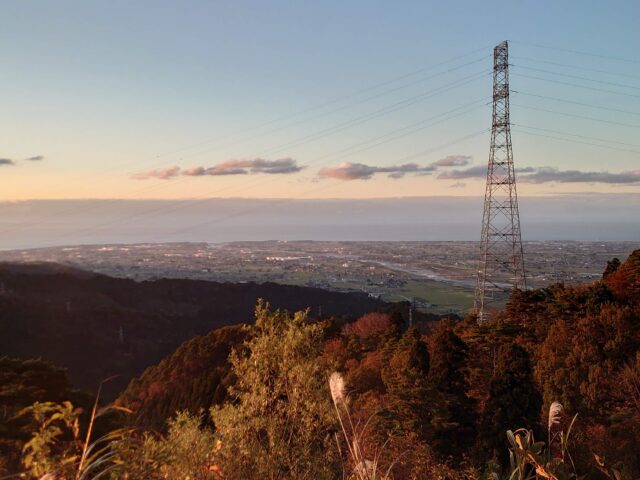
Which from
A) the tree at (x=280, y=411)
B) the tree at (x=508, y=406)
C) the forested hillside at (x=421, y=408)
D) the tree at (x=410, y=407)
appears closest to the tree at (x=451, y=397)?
the forested hillside at (x=421, y=408)

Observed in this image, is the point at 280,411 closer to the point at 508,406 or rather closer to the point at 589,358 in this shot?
the point at 508,406

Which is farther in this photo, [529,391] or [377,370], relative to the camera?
[377,370]

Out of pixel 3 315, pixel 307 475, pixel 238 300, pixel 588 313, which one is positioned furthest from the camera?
pixel 238 300

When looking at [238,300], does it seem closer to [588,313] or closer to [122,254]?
[122,254]

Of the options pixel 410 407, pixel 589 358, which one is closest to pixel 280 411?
pixel 410 407

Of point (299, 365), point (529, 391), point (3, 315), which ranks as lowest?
point (3, 315)

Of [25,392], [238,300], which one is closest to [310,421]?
[25,392]

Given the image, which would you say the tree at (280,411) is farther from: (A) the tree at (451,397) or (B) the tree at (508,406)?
(B) the tree at (508,406)
